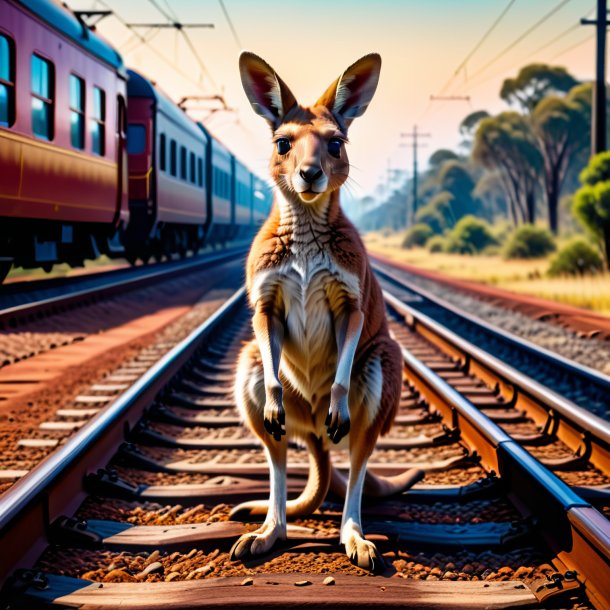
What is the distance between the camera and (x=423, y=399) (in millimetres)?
6102

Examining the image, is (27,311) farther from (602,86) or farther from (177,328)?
(602,86)

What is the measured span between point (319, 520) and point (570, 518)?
3.48 feet

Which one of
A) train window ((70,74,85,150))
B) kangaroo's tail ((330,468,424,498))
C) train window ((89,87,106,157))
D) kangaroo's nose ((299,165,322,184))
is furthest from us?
train window ((89,87,106,157))

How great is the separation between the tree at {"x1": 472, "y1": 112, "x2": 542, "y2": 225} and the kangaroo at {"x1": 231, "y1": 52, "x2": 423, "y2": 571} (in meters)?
47.7

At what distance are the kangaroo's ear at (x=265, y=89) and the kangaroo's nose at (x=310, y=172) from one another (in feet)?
1.23

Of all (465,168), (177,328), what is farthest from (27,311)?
(465,168)

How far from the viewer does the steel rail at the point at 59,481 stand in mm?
2918

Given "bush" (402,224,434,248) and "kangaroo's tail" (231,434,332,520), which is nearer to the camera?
"kangaroo's tail" (231,434,332,520)

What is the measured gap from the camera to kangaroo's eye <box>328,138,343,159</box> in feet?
9.71

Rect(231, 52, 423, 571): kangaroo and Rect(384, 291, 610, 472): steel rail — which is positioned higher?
Rect(231, 52, 423, 571): kangaroo

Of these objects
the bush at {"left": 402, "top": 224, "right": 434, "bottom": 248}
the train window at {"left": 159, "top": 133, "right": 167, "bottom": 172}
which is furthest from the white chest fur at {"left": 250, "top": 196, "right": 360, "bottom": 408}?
the bush at {"left": 402, "top": 224, "right": 434, "bottom": 248}

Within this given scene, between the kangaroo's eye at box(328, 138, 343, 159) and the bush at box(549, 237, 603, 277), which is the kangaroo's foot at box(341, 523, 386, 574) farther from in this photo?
the bush at box(549, 237, 603, 277)

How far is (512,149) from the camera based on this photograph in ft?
164

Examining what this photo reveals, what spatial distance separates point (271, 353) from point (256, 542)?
693 millimetres
